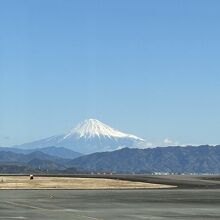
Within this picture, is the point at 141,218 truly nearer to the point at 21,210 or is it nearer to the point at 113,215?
the point at 113,215

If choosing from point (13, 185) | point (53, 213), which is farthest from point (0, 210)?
point (13, 185)

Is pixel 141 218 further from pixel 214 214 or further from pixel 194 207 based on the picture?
pixel 194 207

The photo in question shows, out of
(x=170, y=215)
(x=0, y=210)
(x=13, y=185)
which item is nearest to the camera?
(x=170, y=215)

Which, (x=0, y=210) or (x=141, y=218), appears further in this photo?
(x=0, y=210)

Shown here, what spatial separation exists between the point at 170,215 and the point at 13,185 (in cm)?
5950

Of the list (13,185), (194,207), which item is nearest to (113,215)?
(194,207)

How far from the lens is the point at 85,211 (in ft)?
170

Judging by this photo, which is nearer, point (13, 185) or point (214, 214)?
point (214, 214)

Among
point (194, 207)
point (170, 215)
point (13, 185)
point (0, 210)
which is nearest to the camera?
point (170, 215)

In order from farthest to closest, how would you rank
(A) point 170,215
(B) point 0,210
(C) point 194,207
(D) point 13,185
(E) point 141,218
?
(D) point 13,185 < (C) point 194,207 < (B) point 0,210 < (A) point 170,215 < (E) point 141,218

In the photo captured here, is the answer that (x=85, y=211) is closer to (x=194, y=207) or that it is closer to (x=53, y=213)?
(x=53, y=213)

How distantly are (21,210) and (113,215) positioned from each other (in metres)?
9.00

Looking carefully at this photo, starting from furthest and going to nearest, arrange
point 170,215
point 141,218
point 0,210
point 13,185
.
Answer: point 13,185 < point 0,210 < point 170,215 < point 141,218

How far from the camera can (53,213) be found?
49250mm
